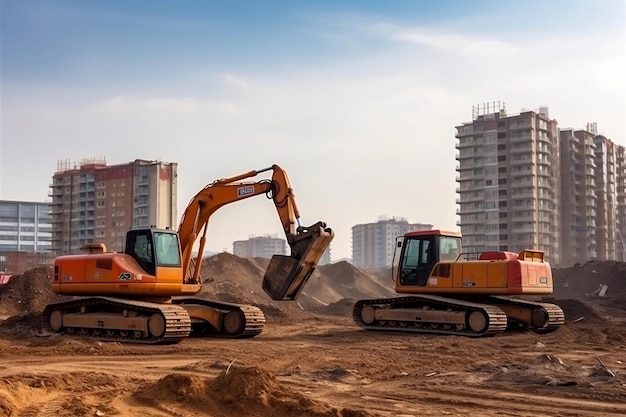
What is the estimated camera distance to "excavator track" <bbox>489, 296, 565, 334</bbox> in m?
22.1

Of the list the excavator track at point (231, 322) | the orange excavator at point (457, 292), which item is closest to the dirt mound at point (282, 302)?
the orange excavator at point (457, 292)

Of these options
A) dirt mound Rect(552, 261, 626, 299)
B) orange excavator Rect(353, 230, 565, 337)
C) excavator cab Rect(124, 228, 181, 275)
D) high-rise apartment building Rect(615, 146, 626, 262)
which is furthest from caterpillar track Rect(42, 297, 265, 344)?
high-rise apartment building Rect(615, 146, 626, 262)

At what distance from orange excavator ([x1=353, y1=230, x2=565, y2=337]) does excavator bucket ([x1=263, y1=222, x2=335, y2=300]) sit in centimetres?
392

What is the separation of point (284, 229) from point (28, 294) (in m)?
20.5

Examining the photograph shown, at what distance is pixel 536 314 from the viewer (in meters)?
22.4

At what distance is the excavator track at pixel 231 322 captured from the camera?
67.9 ft

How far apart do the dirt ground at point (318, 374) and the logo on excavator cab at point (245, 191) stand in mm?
3900

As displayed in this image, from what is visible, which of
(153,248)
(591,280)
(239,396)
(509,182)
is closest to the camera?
(239,396)

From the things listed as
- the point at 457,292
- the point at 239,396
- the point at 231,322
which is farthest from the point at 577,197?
the point at 239,396

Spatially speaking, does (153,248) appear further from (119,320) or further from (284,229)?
(284,229)

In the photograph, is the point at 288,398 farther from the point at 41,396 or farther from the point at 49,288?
the point at 49,288

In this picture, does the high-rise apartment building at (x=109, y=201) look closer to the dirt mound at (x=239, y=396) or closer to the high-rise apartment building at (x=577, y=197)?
the high-rise apartment building at (x=577, y=197)

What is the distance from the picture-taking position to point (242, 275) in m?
48.9

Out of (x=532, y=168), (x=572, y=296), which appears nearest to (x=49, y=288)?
(x=572, y=296)
